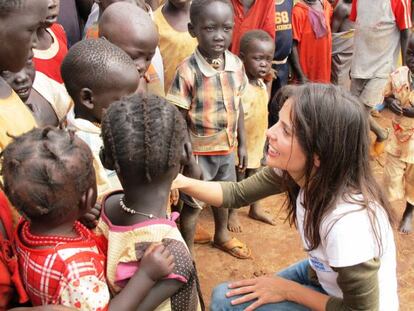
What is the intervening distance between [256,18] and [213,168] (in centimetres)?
166

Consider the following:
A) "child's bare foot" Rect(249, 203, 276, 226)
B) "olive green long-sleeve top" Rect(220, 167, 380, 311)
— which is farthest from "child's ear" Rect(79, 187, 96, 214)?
"child's bare foot" Rect(249, 203, 276, 226)

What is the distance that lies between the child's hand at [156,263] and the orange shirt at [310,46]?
3747 millimetres

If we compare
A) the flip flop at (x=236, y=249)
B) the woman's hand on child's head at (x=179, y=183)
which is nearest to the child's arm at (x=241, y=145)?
the flip flop at (x=236, y=249)

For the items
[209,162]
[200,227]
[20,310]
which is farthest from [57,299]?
[200,227]

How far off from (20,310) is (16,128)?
22.5 inches

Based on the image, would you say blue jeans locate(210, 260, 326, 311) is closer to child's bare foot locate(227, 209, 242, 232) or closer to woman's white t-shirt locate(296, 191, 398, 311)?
woman's white t-shirt locate(296, 191, 398, 311)

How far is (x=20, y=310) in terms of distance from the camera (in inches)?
49.4

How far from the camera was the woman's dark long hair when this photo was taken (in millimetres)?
1593

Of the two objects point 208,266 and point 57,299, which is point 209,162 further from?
point 57,299

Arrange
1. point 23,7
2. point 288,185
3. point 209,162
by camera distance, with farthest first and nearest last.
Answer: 1. point 209,162
2. point 288,185
3. point 23,7

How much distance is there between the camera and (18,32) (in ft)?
4.77

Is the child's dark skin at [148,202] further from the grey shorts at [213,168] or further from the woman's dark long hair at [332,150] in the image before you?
the grey shorts at [213,168]

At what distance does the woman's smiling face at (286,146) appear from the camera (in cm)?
170

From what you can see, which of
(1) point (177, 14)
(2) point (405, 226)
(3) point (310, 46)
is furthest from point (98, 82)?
(3) point (310, 46)
